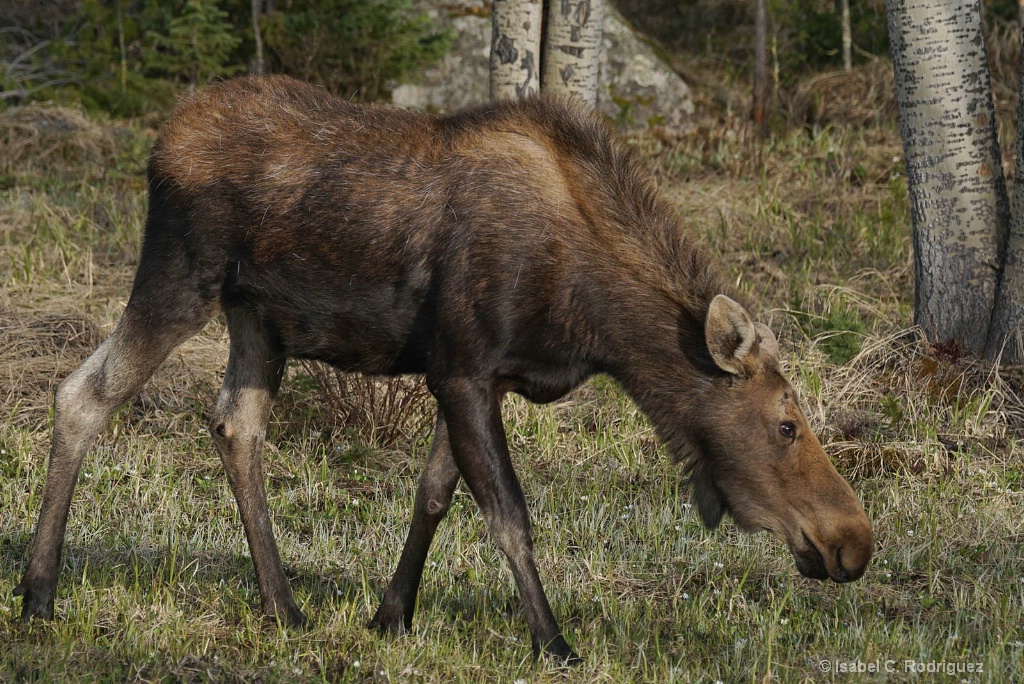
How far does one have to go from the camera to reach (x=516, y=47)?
7.85 meters

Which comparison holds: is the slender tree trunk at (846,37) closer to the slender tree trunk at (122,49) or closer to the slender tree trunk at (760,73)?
the slender tree trunk at (760,73)

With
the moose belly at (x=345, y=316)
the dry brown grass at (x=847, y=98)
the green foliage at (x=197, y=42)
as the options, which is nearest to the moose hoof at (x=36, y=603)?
the moose belly at (x=345, y=316)

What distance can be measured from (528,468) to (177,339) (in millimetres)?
2363

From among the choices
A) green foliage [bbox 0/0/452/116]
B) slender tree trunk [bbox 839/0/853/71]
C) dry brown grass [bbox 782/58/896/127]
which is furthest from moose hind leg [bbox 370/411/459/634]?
slender tree trunk [bbox 839/0/853/71]

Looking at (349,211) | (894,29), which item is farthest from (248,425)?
(894,29)

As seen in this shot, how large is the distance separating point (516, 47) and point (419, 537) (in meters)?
3.64

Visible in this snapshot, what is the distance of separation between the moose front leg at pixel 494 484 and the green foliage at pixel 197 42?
346 inches

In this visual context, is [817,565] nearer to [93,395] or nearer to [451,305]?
[451,305]

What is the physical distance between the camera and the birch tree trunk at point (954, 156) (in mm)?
7348

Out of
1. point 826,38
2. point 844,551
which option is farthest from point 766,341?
point 826,38

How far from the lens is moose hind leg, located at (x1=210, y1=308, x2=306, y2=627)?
554 centimetres

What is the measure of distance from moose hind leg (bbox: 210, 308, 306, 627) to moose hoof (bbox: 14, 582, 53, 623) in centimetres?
83

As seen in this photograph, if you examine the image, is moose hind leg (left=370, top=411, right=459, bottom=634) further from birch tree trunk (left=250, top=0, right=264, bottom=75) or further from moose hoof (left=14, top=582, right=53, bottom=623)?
birch tree trunk (left=250, top=0, right=264, bottom=75)

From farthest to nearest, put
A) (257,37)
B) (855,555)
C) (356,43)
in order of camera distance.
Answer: (257,37) < (356,43) < (855,555)
